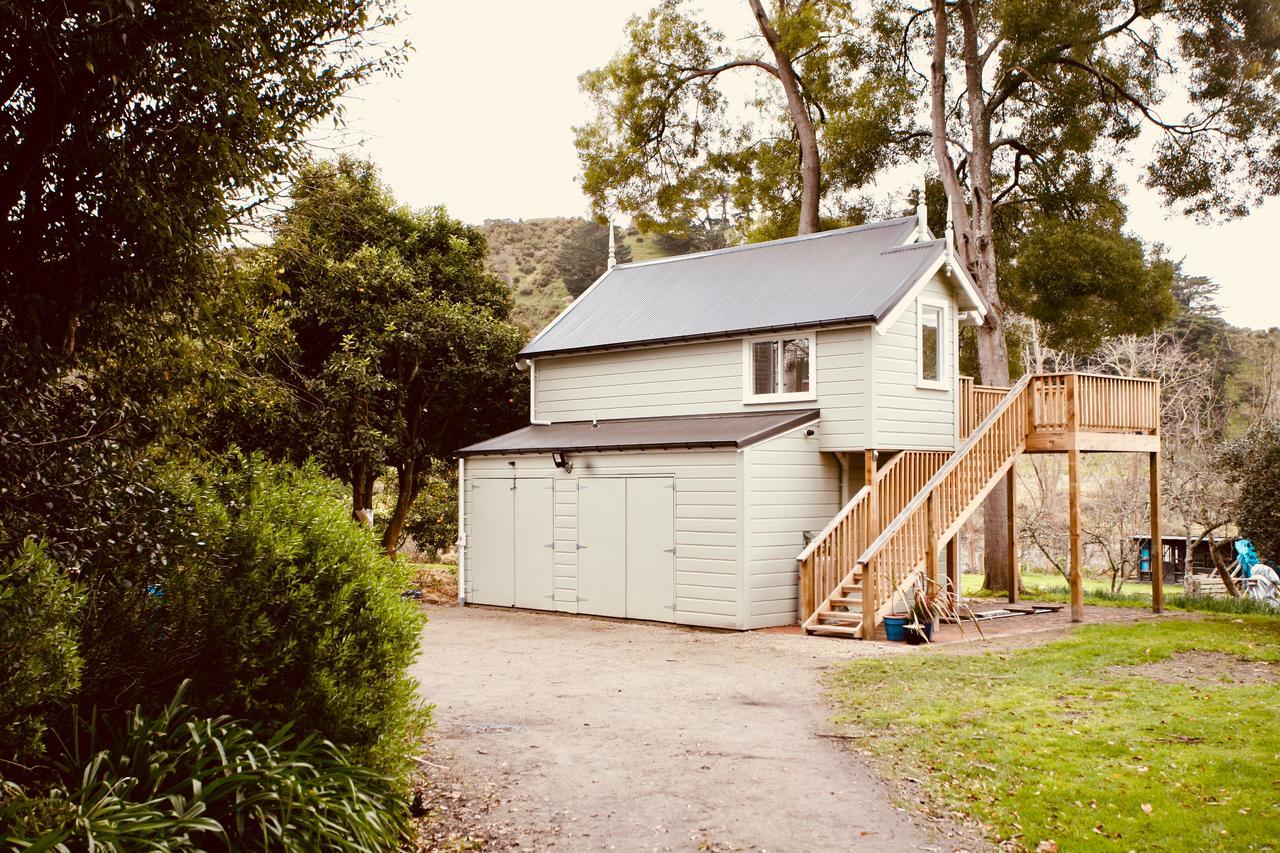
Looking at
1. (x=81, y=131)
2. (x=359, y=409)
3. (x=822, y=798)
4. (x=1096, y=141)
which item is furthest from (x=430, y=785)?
(x=1096, y=141)

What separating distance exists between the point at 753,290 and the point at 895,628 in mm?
7250

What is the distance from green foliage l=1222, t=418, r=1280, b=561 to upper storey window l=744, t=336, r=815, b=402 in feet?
32.9

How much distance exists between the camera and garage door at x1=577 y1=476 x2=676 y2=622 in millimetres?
17234

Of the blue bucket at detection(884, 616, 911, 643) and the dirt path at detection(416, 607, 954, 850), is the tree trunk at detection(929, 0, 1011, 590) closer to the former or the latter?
the blue bucket at detection(884, 616, 911, 643)

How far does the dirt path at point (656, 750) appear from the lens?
666 centimetres

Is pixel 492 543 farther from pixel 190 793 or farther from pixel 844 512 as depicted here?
pixel 190 793

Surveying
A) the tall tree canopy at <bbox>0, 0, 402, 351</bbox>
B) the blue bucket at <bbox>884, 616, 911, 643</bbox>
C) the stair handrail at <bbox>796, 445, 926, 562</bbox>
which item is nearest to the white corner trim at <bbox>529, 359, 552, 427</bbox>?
the stair handrail at <bbox>796, 445, 926, 562</bbox>

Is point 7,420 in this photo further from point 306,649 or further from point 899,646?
point 899,646

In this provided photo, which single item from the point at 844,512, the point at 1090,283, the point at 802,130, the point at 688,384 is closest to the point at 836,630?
the point at 844,512

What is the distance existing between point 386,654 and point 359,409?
15.4 meters

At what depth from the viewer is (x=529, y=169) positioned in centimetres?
8894

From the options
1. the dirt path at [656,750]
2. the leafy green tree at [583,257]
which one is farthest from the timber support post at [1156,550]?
the leafy green tree at [583,257]

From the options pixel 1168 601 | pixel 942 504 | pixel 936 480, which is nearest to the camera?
pixel 936 480

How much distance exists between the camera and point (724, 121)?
29.1m
